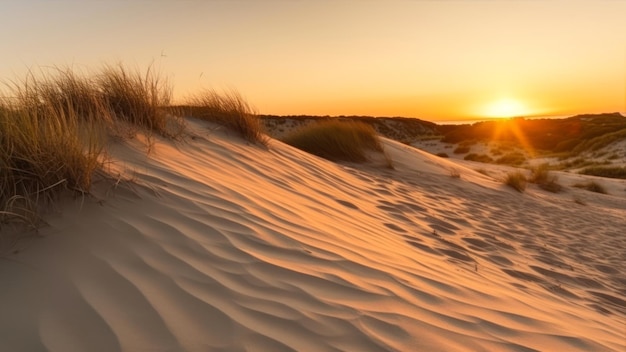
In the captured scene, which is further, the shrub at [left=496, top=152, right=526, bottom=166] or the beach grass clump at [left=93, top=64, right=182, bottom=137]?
the shrub at [left=496, top=152, right=526, bottom=166]

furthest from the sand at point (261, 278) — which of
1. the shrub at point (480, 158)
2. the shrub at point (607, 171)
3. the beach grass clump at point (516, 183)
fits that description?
the shrub at point (480, 158)

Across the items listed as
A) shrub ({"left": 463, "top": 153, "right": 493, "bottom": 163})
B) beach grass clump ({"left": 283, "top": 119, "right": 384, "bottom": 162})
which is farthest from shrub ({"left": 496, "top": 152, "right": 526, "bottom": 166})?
beach grass clump ({"left": 283, "top": 119, "right": 384, "bottom": 162})

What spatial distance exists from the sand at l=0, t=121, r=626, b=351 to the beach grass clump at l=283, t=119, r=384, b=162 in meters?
4.43

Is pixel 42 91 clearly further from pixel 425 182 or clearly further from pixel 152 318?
pixel 425 182

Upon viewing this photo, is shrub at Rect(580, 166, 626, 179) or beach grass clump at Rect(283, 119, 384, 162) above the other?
beach grass clump at Rect(283, 119, 384, 162)

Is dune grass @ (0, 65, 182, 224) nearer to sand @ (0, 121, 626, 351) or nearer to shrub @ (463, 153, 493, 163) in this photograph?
sand @ (0, 121, 626, 351)

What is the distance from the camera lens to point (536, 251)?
429 cm

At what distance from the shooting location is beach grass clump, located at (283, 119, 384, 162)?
28.4ft

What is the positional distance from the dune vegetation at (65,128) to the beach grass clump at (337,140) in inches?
161

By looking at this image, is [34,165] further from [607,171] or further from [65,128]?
[607,171]

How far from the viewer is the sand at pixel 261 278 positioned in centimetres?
167

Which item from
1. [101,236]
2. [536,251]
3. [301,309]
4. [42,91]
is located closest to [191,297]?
[301,309]

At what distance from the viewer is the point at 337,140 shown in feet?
29.1

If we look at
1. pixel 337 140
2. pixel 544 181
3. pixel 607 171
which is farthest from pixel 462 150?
pixel 337 140
